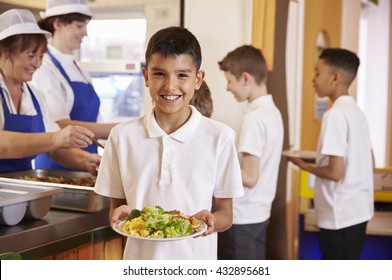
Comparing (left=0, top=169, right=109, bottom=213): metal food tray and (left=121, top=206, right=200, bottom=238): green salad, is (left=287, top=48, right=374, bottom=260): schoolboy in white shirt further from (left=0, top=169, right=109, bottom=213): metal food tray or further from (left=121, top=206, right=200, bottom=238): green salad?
(left=121, top=206, right=200, bottom=238): green salad

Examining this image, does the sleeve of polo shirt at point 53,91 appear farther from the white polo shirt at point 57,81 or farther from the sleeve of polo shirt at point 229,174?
the sleeve of polo shirt at point 229,174

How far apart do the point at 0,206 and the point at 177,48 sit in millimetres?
614

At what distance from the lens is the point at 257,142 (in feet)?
6.32

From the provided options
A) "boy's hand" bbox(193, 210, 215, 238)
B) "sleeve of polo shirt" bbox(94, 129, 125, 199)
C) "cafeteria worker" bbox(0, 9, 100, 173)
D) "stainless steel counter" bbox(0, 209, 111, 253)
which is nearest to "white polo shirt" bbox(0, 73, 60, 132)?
"cafeteria worker" bbox(0, 9, 100, 173)

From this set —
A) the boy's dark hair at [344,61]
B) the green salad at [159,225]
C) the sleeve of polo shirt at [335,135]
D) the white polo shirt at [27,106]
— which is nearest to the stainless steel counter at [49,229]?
the white polo shirt at [27,106]

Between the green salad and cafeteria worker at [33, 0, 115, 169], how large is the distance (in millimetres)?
538

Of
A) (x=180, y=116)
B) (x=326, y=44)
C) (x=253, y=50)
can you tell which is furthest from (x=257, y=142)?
(x=326, y=44)

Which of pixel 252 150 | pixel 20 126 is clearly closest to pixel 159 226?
pixel 20 126

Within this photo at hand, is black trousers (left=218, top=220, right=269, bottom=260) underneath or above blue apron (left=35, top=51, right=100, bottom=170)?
underneath

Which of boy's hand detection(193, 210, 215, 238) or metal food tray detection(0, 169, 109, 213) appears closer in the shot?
boy's hand detection(193, 210, 215, 238)

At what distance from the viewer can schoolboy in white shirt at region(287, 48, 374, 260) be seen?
6.88ft

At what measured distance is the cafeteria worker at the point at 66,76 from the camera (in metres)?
1.68

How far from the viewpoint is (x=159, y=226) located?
1.15 metres

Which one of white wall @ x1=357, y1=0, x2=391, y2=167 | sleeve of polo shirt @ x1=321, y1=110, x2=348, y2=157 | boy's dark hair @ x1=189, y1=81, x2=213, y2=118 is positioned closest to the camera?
boy's dark hair @ x1=189, y1=81, x2=213, y2=118
